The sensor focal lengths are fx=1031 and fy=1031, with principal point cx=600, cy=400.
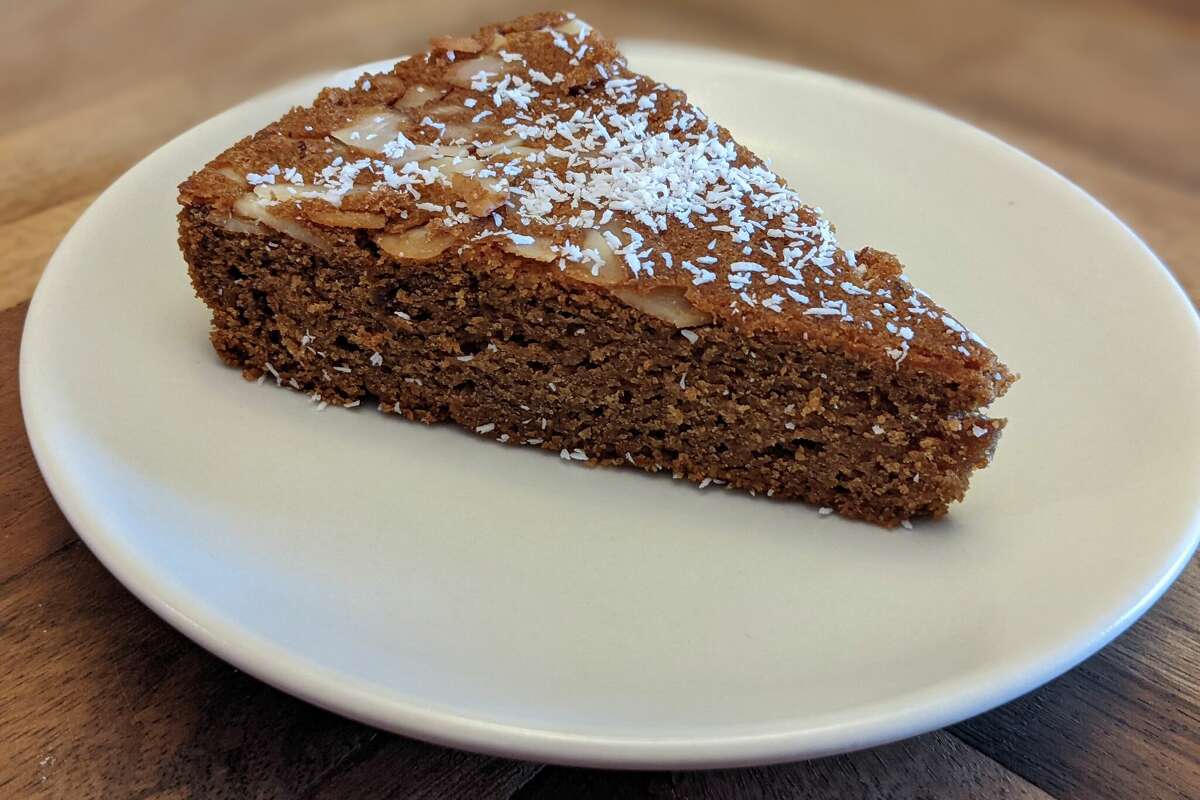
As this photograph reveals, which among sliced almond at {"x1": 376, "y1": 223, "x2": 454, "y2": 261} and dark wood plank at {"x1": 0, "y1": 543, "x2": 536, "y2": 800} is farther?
sliced almond at {"x1": 376, "y1": 223, "x2": 454, "y2": 261}

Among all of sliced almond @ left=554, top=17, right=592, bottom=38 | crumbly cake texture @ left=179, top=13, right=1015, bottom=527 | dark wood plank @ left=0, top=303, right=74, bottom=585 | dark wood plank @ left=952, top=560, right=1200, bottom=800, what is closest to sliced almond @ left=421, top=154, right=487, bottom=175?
crumbly cake texture @ left=179, top=13, right=1015, bottom=527

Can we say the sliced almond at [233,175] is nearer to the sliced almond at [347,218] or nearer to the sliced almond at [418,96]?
the sliced almond at [347,218]

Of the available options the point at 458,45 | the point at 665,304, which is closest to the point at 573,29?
the point at 458,45

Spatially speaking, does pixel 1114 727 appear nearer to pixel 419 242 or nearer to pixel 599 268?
pixel 599 268

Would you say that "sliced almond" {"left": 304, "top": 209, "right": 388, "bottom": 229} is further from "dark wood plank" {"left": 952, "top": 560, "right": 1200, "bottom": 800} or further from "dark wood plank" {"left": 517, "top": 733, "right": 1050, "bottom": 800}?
"dark wood plank" {"left": 952, "top": 560, "right": 1200, "bottom": 800}

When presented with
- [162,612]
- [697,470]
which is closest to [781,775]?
[697,470]

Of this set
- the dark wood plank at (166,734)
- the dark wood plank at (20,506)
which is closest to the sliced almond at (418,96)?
the dark wood plank at (20,506)
